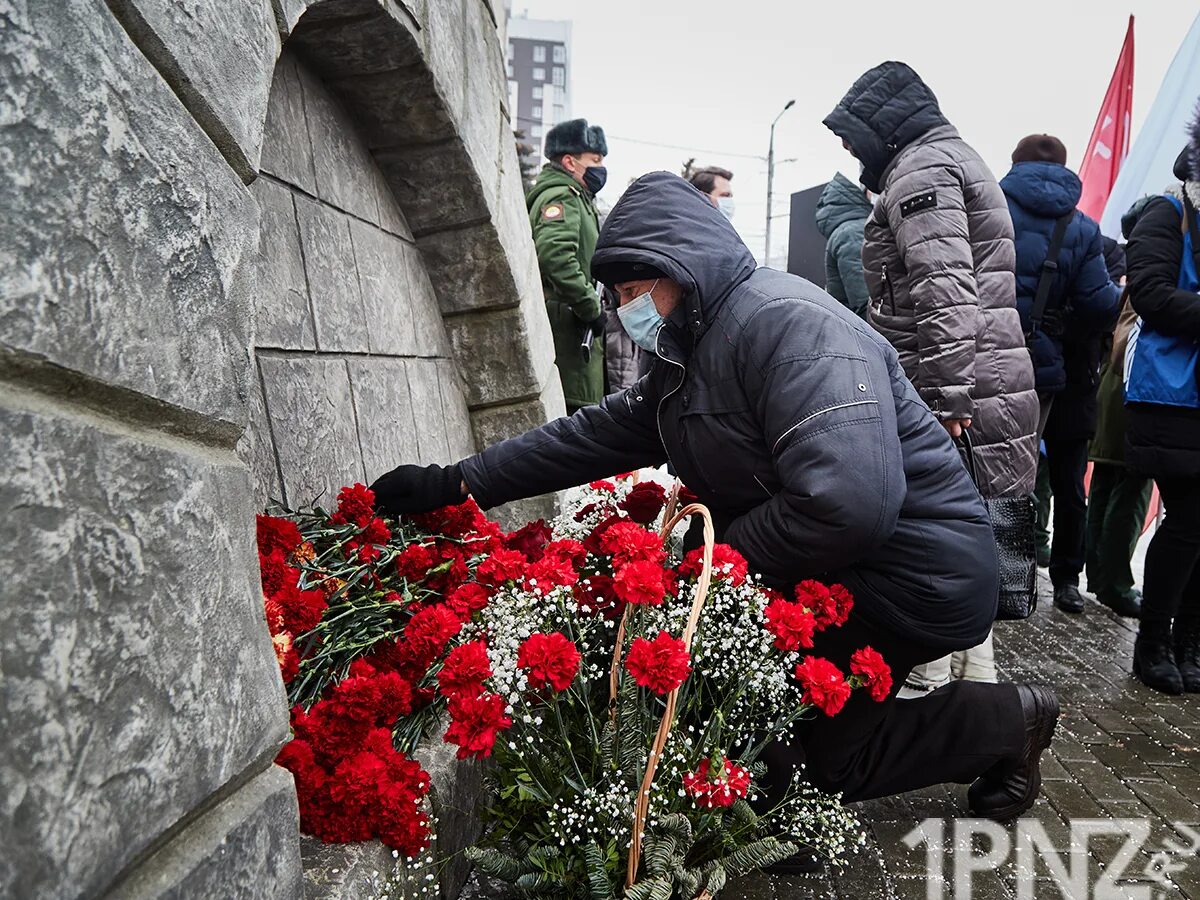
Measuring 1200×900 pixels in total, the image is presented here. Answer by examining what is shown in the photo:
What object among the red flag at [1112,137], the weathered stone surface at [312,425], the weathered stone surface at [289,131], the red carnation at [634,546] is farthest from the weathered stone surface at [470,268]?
the red flag at [1112,137]

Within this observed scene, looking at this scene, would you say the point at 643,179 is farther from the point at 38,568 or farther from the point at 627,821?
the point at 38,568

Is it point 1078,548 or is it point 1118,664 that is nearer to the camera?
point 1118,664

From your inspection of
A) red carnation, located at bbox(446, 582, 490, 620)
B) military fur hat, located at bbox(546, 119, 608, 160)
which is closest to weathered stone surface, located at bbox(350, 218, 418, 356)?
red carnation, located at bbox(446, 582, 490, 620)

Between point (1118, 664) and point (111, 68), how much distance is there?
436cm

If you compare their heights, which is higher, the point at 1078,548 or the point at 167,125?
the point at 167,125

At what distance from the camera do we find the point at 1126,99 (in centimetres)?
764

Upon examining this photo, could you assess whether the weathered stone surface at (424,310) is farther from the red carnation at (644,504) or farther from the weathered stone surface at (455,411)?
the red carnation at (644,504)

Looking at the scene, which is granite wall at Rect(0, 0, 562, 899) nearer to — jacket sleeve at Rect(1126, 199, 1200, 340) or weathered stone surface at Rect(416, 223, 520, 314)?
weathered stone surface at Rect(416, 223, 520, 314)

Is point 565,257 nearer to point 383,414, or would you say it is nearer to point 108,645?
point 383,414

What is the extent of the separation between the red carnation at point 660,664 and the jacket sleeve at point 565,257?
3097mm

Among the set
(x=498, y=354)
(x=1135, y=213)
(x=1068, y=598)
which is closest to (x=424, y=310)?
(x=498, y=354)

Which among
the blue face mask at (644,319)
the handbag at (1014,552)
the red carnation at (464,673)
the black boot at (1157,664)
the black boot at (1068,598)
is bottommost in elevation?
the black boot at (1068,598)

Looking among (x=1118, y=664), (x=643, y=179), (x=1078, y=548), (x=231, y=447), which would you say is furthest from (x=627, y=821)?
(x=1078, y=548)

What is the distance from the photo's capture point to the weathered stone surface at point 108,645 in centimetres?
82
